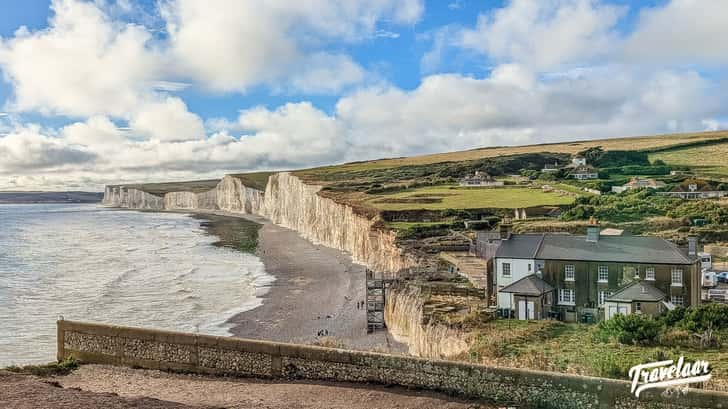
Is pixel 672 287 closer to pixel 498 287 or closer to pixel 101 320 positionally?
pixel 498 287

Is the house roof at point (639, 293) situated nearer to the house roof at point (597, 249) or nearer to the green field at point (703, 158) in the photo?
the house roof at point (597, 249)

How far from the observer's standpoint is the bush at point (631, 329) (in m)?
15.9

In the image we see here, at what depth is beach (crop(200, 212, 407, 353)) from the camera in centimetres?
2488

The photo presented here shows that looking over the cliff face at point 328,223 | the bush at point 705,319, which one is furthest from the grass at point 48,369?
the cliff face at point 328,223

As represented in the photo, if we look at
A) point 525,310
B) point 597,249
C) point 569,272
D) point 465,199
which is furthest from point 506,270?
point 465,199

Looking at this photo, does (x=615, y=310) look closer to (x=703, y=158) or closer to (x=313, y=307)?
(x=313, y=307)

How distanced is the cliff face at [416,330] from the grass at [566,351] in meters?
0.86

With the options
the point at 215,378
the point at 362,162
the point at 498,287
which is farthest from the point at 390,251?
the point at 362,162

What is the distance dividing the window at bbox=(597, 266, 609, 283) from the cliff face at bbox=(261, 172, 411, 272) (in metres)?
15.0

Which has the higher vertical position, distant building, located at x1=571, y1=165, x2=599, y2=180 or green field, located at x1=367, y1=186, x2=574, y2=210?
distant building, located at x1=571, y1=165, x2=599, y2=180

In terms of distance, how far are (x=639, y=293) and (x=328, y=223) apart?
49.2 metres

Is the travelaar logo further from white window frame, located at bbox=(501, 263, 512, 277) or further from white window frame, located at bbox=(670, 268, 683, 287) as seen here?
white window frame, located at bbox=(501, 263, 512, 277)

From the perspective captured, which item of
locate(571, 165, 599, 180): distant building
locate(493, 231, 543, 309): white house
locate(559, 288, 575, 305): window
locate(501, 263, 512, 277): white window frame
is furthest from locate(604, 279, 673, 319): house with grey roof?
Result: locate(571, 165, 599, 180): distant building

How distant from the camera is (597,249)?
19.8m
